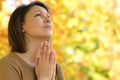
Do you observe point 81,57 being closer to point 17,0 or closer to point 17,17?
point 17,0

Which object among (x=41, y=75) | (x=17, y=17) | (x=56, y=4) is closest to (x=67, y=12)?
(x=56, y=4)

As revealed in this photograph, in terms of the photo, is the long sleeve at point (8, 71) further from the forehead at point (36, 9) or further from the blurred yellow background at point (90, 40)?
the blurred yellow background at point (90, 40)

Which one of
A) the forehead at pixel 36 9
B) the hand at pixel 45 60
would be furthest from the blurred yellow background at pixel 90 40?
the hand at pixel 45 60

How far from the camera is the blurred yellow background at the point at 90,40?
2260 millimetres

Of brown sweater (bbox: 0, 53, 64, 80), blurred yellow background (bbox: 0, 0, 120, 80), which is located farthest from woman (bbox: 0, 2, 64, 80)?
blurred yellow background (bbox: 0, 0, 120, 80)

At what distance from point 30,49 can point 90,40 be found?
3.53 ft

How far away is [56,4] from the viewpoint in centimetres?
221

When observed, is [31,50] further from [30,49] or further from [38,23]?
[38,23]

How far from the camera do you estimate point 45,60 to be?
1236mm

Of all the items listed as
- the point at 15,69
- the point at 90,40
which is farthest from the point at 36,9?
the point at 90,40

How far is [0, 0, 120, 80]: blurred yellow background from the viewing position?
2.26m

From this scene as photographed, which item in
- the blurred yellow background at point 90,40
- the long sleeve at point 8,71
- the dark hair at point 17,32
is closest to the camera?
the long sleeve at point 8,71

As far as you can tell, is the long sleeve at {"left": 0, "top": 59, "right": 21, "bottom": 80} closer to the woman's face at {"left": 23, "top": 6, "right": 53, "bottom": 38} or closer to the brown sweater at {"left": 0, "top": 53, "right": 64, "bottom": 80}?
the brown sweater at {"left": 0, "top": 53, "right": 64, "bottom": 80}

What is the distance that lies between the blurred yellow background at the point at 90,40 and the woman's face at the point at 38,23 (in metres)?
0.90
